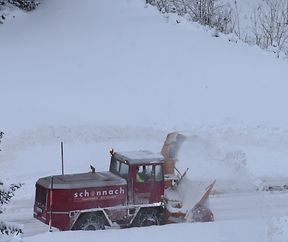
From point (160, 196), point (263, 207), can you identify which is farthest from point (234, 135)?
point (160, 196)

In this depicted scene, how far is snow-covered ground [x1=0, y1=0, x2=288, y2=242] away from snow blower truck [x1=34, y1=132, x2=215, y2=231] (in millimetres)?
1252

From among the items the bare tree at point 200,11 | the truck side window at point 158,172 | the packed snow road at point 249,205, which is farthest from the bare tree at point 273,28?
the truck side window at point 158,172

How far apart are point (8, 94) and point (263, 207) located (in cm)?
1148

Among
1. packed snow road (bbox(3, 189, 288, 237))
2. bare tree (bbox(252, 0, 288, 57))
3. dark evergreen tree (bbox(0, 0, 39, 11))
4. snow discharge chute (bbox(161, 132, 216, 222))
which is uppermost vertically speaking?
dark evergreen tree (bbox(0, 0, 39, 11))

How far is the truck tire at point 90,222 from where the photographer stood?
46.0 feet

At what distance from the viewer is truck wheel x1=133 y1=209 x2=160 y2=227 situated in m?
14.6

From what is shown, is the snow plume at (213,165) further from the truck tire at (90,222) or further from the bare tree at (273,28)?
the bare tree at (273,28)

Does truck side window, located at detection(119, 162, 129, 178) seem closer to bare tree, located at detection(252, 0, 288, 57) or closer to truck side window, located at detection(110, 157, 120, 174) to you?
truck side window, located at detection(110, 157, 120, 174)

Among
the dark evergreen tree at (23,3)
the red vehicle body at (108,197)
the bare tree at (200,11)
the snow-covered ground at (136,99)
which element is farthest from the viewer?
the bare tree at (200,11)

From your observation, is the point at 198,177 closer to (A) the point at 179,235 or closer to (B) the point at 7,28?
(A) the point at 179,235

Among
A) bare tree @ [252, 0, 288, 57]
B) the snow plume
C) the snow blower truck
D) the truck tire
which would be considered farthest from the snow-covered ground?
bare tree @ [252, 0, 288, 57]

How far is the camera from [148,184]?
1454 cm

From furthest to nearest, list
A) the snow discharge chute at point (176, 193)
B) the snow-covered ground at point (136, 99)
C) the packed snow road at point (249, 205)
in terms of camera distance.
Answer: the snow-covered ground at point (136, 99) → the packed snow road at point (249, 205) → the snow discharge chute at point (176, 193)

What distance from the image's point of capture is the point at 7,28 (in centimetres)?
2741
